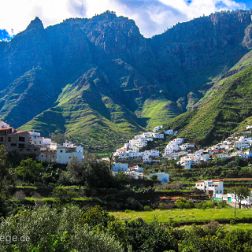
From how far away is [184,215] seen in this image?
7019 centimetres

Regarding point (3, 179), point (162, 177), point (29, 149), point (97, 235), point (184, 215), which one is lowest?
point (184, 215)

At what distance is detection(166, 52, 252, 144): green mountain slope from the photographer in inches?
6334

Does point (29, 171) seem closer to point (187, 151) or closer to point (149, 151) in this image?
point (149, 151)

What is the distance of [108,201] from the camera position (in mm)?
78875

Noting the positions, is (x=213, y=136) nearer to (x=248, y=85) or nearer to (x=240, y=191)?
(x=248, y=85)

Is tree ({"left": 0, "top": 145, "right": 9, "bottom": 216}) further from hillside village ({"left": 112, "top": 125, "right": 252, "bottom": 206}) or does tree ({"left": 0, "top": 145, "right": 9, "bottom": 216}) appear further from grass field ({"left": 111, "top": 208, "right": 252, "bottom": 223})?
hillside village ({"left": 112, "top": 125, "right": 252, "bottom": 206})

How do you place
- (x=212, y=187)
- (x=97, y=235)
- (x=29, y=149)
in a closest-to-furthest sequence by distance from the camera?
(x=97, y=235) < (x=29, y=149) < (x=212, y=187)

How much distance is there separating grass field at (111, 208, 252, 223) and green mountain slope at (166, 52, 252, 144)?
8487 centimetres

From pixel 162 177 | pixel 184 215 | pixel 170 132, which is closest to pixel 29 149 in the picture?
pixel 162 177

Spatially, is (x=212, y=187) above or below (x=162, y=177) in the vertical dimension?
below

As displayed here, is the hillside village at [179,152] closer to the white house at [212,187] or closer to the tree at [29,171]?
the white house at [212,187]

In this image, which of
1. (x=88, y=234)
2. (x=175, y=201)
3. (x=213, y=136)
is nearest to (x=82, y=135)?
(x=213, y=136)

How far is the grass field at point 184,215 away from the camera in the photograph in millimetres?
66500

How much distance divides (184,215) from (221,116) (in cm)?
10271
